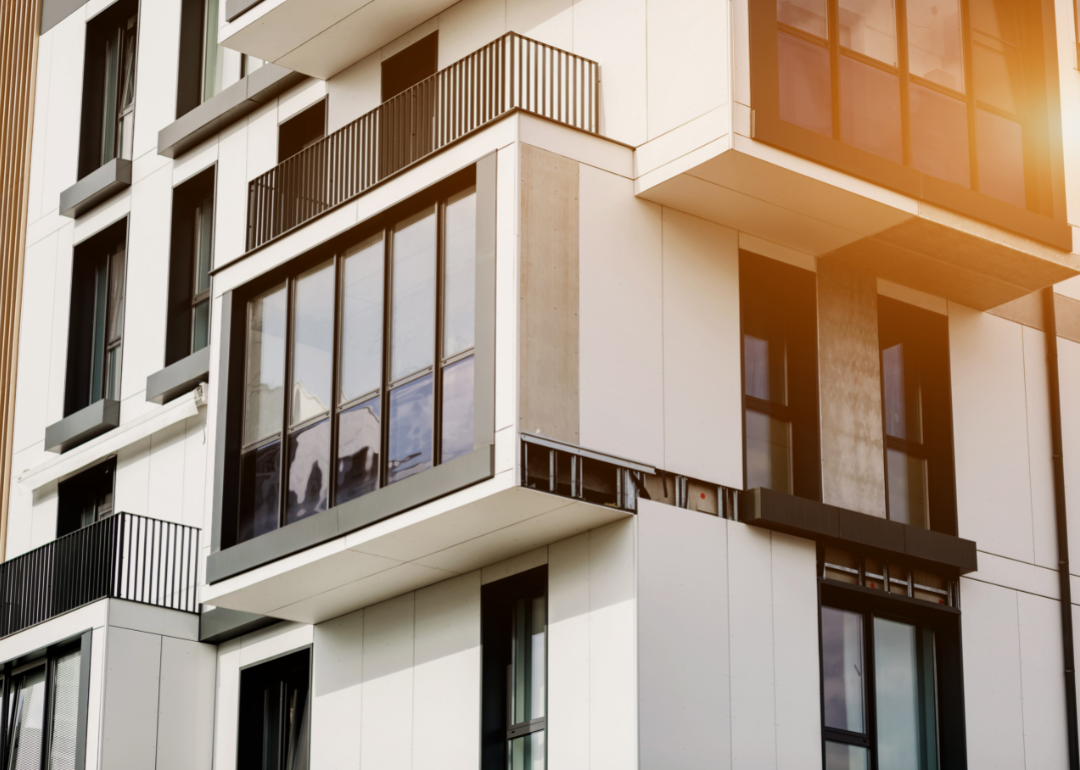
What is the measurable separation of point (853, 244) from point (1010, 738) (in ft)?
20.4

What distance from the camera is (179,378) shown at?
25766 millimetres

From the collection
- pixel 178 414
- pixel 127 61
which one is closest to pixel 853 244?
pixel 178 414

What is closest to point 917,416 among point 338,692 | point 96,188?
point 338,692

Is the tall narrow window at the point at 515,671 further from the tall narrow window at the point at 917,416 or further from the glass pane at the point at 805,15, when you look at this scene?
the glass pane at the point at 805,15

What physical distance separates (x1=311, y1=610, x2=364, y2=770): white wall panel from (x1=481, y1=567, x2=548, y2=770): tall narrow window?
2326 millimetres

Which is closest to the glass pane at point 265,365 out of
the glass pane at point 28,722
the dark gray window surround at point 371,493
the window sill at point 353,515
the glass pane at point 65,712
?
the dark gray window surround at point 371,493

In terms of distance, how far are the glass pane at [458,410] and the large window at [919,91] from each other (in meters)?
4.17

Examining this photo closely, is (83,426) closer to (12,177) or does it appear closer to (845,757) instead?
(12,177)

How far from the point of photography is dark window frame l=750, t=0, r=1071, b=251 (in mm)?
18922

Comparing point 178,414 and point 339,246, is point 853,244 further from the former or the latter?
point 178,414

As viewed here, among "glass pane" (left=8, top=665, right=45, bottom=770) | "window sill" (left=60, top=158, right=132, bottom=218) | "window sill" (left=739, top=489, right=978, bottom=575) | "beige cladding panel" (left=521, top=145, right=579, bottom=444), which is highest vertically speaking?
"window sill" (left=60, top=158, right=132, bottom=218)

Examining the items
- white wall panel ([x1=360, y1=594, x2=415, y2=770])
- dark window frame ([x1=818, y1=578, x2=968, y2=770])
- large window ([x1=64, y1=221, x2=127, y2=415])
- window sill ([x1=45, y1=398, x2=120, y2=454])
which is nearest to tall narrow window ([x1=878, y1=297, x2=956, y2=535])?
dark window frame ([x1=818, y1=578, x2=968, y2=770])

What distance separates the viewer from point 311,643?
73.0ft

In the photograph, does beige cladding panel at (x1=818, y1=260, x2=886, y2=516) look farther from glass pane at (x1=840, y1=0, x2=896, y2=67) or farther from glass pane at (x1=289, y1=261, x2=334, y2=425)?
glass pane at (x1=289, y1=261, x2=334, y2=425)
